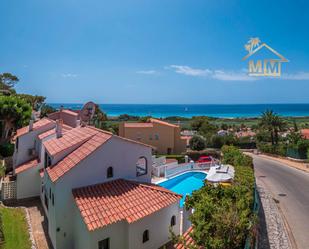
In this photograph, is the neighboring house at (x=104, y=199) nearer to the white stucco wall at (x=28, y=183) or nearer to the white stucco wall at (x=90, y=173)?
the white stucco wall at (x=90, y=173)

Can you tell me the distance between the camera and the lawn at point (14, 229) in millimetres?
13695

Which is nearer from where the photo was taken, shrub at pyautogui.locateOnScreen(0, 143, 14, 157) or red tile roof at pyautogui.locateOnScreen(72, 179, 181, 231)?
red tile roof at pyautogui.locateOnScreen(72, 179, 181, 231)

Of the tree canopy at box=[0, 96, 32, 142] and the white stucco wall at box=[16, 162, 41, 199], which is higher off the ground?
the tree canopy at box=[0, 96, 32, 142]

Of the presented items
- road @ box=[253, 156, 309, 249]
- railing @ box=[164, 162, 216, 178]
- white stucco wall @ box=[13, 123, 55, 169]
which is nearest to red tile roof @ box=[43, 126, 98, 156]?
white stucco wall @ box=[13, 123, 55, 169]

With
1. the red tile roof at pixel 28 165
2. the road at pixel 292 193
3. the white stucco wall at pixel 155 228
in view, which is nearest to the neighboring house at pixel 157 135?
the road at pixel 292 193

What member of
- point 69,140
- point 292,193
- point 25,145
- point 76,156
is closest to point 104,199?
point 76,156

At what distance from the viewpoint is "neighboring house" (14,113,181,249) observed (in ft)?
37.9

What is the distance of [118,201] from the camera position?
41.3 feet

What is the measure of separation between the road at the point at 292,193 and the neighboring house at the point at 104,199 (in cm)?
706

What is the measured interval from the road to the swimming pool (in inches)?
260

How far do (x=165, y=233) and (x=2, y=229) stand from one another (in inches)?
374

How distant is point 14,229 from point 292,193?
21.5 m

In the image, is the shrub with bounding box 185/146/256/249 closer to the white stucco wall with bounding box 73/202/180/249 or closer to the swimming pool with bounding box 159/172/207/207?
the white stucco wall with bounding box 73/202/180/249

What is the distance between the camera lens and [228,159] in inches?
942
